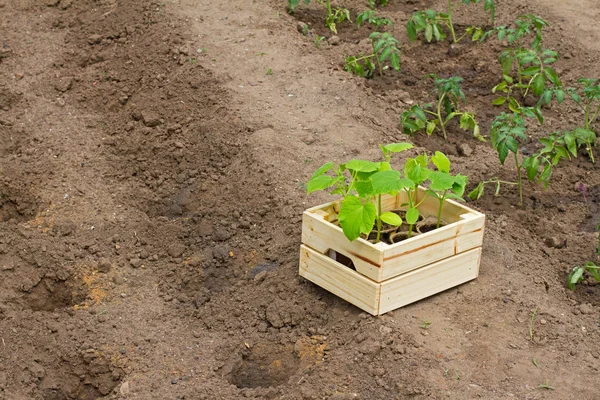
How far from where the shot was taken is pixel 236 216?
5.71 m

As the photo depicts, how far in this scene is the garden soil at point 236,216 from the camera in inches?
181

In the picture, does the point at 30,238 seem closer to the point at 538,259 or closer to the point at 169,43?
the point at 169,43

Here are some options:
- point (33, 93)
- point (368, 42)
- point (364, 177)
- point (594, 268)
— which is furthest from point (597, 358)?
point (33, 93)

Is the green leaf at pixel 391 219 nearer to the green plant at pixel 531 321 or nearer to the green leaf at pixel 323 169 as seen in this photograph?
the green leaf at pixel 323 169

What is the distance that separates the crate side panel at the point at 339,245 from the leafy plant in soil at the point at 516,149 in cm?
130

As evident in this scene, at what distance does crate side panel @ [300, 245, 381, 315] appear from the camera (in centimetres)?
463

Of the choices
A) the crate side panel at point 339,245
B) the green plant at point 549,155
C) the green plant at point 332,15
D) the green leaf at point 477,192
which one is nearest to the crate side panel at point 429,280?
the crate side panel at point 339,245

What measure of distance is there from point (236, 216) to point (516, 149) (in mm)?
1749

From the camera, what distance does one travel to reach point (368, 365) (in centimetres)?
445

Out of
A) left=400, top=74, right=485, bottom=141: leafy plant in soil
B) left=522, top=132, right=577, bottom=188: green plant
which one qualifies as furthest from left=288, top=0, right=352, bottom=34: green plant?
left=522, top=132, right=577, bottom=188: green plant

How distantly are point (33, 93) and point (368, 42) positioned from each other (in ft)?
9.18

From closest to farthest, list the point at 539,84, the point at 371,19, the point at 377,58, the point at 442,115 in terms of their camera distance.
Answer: the point at 539,84 → the point at 442,115 → the point at 377,58 → the point at 371,19

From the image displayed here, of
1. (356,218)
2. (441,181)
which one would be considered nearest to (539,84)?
(441,181)

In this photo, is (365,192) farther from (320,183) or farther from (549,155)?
(549,155)
